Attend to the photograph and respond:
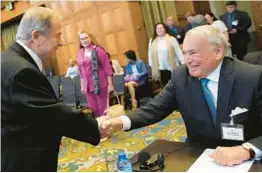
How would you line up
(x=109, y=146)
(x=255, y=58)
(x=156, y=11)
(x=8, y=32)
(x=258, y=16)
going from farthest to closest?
(x=8, y=32), (x=156, y=11), (x=258, y=16), (x=109, y=146), (x=255, y=58)

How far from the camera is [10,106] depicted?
64.1 inches

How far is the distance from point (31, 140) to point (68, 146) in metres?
3.30

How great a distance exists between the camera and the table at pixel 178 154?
1.46 metres

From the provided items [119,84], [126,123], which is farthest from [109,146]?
[126,123]

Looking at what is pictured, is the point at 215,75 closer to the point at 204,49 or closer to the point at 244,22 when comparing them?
the point at 204,49

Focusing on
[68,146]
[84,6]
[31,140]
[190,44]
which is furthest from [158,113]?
[84,6]

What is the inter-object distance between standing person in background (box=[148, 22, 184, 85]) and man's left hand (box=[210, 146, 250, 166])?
4.40 m

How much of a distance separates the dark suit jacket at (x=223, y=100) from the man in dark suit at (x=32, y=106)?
0.54 meters

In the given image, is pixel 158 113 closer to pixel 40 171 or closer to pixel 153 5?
pixel 40 171

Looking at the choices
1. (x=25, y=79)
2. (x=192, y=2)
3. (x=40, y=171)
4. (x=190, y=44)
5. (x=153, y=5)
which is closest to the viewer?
(x=25, y=79)

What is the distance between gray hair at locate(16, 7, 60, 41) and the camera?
1.76 metres

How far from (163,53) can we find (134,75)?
927 mm

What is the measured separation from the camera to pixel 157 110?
2.11 metres

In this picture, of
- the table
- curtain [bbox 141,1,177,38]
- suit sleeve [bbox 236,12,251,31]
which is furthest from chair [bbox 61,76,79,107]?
the table
